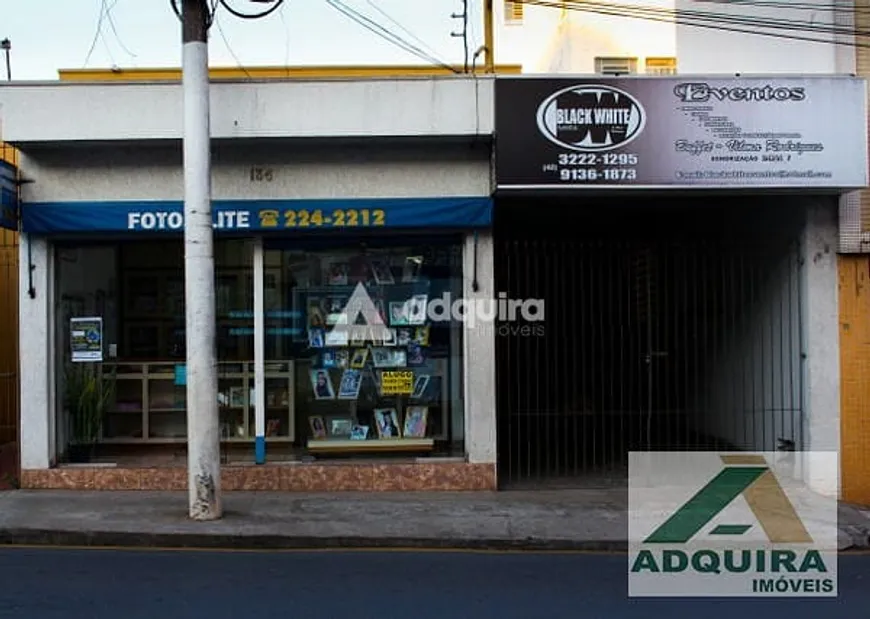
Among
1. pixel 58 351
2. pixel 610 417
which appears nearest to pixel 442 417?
pixel 610 417

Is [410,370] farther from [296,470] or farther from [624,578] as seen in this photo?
[624,578]

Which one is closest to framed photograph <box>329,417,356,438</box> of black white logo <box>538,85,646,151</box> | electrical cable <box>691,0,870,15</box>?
black white logo <box>538,85,646,151</box>

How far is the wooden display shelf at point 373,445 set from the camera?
32.8 feet

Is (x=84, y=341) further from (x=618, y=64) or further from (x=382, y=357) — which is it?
(x=618, y=64)

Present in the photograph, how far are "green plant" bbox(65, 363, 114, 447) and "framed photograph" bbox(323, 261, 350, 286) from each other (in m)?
2.90

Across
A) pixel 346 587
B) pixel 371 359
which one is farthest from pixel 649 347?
pixel 346 587

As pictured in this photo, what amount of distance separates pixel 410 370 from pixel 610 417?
2765 millimetres

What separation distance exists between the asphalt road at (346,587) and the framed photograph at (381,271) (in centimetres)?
360

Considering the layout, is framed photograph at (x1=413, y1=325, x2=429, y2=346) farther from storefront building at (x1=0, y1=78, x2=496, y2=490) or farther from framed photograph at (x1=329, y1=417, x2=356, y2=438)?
framed photograph at (x1=329, y1=417, x2=356, y2=438)

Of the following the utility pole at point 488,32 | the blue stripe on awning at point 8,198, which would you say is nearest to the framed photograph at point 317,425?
the blue stripe on awning at point 8,198

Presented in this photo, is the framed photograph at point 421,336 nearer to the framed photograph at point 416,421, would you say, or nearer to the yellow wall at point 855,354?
the framed photograph at point 416,421

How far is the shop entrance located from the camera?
33.4 ft

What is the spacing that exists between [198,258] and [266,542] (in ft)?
8.54

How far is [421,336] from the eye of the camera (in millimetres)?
10109
